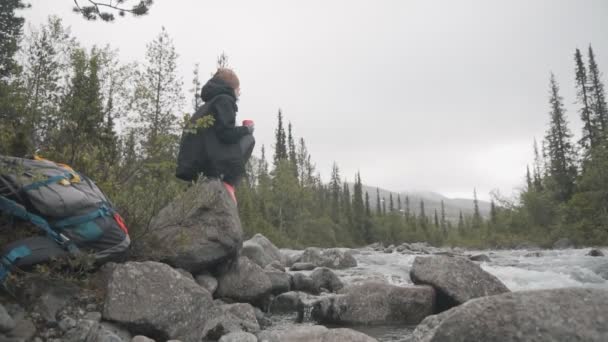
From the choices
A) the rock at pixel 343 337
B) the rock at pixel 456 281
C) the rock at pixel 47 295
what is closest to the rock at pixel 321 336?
the rock at pixel 343 337

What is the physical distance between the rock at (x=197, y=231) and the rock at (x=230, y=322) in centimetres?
Answer: 78

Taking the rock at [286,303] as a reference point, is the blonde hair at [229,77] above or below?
above

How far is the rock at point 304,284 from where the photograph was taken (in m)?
7.60

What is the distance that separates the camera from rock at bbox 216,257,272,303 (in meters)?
5.55

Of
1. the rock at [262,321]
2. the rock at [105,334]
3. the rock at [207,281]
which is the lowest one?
the rock at [262,321]

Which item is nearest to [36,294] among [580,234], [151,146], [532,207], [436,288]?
[151,146]

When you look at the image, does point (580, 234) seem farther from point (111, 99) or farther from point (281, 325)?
point (111, 99)

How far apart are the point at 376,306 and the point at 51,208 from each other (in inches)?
Answer: 177

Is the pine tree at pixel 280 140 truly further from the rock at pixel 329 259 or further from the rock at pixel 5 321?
the rock at pixel 5 321

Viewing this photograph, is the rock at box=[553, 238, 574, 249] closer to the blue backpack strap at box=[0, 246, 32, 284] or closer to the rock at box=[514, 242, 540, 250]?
the rock at box=[514, 242, 540, 250]

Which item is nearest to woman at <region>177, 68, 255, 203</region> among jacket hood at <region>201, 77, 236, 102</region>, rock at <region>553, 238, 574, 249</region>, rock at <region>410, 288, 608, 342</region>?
jacket hood at <region>201, 77, 236, 102</region>

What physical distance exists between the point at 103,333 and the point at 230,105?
312 centimetres

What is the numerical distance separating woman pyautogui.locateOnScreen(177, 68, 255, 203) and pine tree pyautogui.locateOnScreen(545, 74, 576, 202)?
3842 cm

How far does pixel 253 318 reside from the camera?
190 inches
